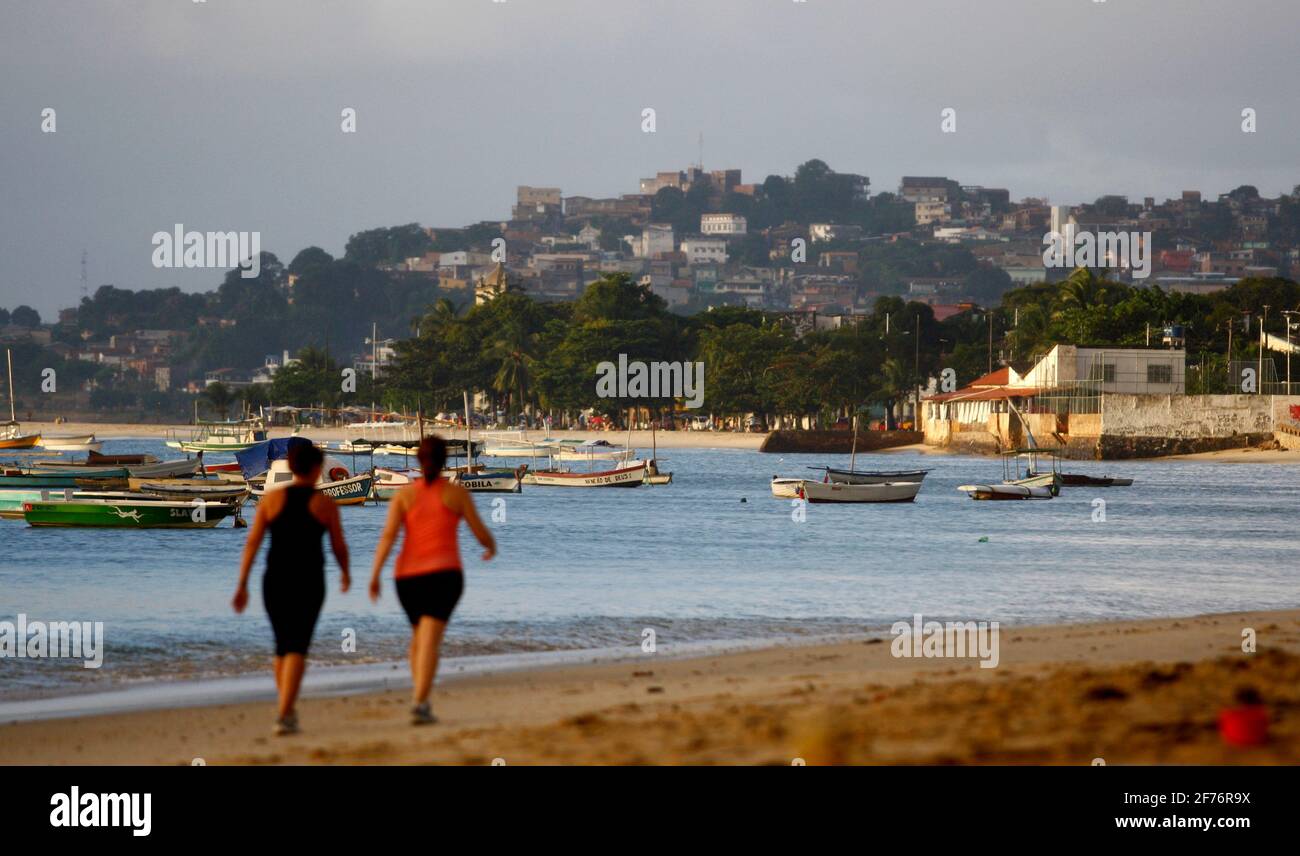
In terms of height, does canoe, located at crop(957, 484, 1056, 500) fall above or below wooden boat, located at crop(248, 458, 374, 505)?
below

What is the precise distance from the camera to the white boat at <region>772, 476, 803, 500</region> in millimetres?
67125

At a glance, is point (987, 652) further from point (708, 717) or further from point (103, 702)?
point (103, 702)

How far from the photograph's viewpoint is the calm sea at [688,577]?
21641 mm

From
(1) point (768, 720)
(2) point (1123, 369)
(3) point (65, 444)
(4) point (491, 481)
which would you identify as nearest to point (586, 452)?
(2) point (1123, 369)

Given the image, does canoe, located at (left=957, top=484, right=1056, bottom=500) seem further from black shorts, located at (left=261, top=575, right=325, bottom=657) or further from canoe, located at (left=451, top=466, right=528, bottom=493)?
black shorts, located at (left=261, top=575, right=325, bottom=657)

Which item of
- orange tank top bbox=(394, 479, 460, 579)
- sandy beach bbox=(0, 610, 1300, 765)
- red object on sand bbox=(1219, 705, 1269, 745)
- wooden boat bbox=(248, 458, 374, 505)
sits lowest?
wooden boat bbox=(248, 458, 374, 505)

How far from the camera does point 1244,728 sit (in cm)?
992

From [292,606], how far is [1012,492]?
57.4 meters

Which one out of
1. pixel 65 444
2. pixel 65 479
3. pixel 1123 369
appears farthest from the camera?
pixel 65 444

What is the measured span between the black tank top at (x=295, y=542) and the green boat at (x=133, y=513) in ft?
112

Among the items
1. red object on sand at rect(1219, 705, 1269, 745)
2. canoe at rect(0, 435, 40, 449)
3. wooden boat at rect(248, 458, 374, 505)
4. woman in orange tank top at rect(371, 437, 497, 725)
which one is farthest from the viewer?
canoe at rect(0, 435, 40, 449)

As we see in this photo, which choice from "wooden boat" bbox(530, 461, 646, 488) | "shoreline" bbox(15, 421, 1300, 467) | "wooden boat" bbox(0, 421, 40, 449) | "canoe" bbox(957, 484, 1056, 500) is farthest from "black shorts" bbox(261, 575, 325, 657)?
"wooden boat" bbox(0, 421, 40, 449)

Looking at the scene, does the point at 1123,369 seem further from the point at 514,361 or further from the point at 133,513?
the point at 514,361
